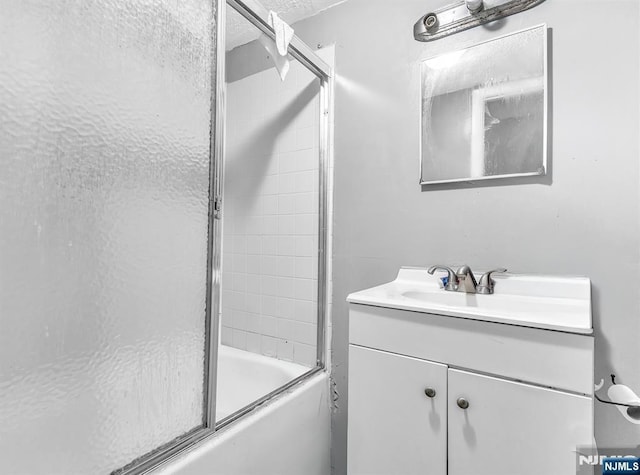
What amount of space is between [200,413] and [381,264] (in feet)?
2.93

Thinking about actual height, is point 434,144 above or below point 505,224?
above

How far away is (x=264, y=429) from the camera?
1128mm

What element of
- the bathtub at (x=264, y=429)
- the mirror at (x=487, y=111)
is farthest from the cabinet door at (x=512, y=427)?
the mirror at (x=487, y=111)

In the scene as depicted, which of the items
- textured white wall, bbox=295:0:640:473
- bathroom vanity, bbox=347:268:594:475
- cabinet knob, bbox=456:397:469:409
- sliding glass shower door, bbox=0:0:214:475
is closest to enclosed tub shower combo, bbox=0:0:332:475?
sliding glass shower door, bbox=0:0:214:475

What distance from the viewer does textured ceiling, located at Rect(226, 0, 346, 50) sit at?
1.59m

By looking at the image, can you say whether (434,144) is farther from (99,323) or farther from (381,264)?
(99,323)

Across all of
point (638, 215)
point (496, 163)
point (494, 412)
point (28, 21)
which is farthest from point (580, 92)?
point (28, 21)

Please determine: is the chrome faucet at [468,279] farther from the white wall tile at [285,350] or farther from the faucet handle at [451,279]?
the white wall tile at [285,350]

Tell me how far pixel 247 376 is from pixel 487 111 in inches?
64.4

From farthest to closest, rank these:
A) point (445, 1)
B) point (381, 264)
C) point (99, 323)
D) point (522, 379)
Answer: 1. point (381, 264)
2. point (445, 1)
3. point (522, 379)
4. point (99, 323)

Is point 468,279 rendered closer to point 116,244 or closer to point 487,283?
point 487,283

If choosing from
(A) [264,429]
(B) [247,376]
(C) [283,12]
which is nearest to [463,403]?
(A) [264,429]

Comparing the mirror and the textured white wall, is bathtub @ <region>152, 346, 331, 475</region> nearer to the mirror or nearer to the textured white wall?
the textured white wall

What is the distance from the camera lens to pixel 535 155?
1157mm
